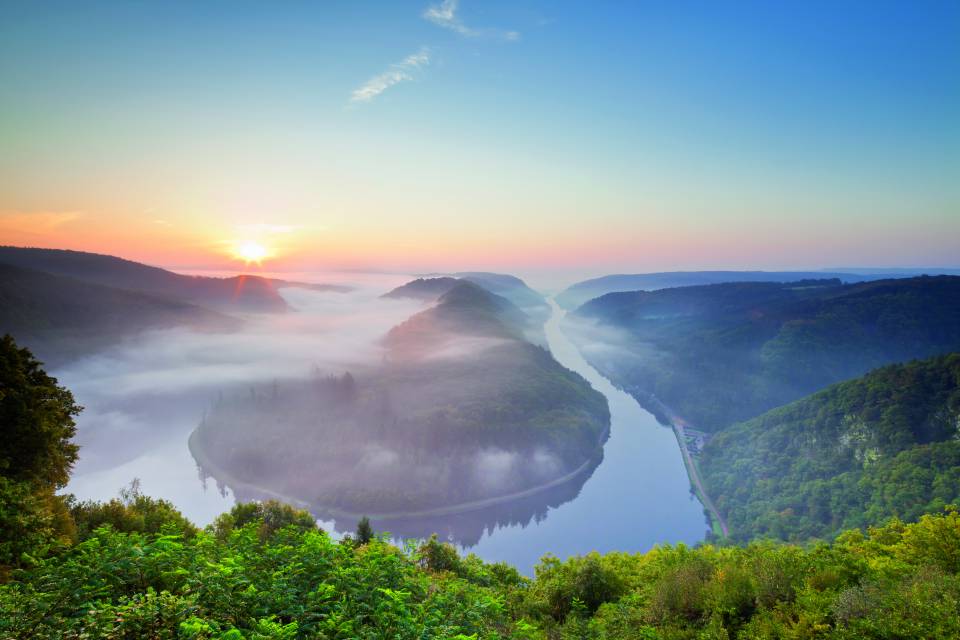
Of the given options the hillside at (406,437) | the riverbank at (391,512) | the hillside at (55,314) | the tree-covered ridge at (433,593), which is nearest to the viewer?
the tree-covered ridge at (433,593)

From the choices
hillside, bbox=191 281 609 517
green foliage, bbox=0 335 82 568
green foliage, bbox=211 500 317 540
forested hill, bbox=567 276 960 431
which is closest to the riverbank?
hillside, bbox=191 281 609 517

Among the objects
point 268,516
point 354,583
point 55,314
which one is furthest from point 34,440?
point 55,314

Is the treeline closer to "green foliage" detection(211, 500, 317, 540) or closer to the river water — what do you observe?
"green foliage" detection(211, 500, 317, 540)

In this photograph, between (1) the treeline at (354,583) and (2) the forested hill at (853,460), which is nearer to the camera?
(1) the treeline at (354,583)

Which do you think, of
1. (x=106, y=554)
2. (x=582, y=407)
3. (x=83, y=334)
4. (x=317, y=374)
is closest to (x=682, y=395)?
(x=582, y=407)

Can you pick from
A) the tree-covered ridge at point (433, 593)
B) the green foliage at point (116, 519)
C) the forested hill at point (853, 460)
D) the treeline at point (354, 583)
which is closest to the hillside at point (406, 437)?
the forested hill at point (853, 460)

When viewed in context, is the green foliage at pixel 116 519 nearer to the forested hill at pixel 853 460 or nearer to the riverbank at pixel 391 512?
the riverbank at pixel 391 512

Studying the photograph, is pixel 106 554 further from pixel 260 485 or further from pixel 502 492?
pixel 260 485
